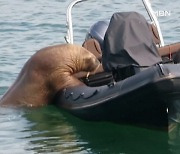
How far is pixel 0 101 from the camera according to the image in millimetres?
10180

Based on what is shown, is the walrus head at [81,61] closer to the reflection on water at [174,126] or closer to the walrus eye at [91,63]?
the walrus eye at [91,63]

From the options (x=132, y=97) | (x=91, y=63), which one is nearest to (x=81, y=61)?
(x=91, y=63)

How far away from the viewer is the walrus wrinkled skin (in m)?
9.78

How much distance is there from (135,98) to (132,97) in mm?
29

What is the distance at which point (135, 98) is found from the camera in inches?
328

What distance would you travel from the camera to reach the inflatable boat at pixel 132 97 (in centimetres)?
806

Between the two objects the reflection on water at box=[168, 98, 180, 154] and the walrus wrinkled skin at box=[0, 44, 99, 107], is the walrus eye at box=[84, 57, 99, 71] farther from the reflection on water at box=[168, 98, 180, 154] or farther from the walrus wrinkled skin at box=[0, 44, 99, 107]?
the reflection on water at box=[168, 98, 180, 154]

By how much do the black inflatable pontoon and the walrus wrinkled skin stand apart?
0.52 m

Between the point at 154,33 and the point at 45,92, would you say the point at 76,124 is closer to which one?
the point at 45,92

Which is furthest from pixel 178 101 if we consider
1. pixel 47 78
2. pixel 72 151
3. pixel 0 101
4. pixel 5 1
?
pixel 5 1

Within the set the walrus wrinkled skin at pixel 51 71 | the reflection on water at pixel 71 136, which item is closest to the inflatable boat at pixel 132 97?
the reflection on water at pixel 71 136

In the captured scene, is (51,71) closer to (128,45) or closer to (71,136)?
(71,136)

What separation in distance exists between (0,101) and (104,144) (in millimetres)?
1984

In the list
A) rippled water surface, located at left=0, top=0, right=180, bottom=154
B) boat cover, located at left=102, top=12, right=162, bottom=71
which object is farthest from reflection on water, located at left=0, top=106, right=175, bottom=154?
boat cover, located at left=102, top=12, right=162, bottom=71
